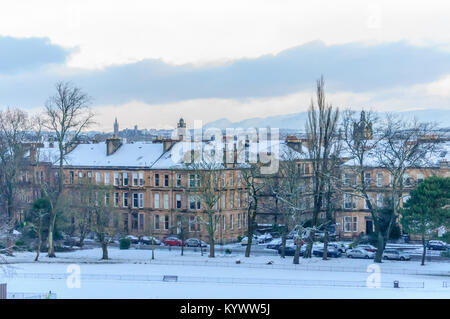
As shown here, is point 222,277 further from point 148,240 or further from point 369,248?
point 148,240

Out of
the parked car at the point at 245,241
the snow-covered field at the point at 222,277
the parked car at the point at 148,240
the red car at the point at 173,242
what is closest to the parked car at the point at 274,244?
the parked car at the point at 245,241

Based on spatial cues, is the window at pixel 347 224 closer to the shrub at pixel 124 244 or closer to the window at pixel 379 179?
the window at pixel 379 179

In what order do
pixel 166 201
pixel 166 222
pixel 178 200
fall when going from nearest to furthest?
pixel 166 222 → pixel 178 200 → pixel 166 201

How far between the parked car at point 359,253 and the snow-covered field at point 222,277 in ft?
8.78

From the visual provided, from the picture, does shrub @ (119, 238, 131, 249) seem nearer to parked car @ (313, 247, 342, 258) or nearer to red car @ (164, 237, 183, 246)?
red car @ (164, 237, 183, 246)

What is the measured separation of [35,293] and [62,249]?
70.3ft

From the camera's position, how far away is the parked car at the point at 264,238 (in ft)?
208

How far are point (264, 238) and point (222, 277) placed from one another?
24.6 meters

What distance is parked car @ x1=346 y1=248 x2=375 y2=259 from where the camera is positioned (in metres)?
52.5

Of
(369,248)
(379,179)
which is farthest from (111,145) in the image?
(369,248)

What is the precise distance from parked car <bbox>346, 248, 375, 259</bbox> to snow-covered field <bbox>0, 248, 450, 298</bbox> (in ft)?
8.78

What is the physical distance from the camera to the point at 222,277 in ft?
131

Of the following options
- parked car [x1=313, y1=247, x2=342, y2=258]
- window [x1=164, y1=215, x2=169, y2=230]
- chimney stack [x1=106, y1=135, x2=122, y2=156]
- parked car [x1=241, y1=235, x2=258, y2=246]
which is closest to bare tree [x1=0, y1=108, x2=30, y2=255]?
chimney stack [x1=106, y1=135, x2=122, y2=156]
